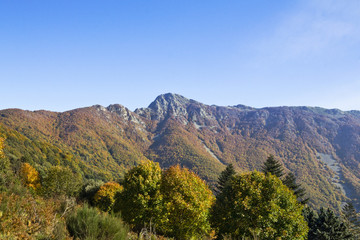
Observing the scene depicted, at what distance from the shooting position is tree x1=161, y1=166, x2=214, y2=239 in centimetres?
1825

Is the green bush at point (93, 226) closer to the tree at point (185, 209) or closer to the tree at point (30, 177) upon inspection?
the tree at point (185, 209)

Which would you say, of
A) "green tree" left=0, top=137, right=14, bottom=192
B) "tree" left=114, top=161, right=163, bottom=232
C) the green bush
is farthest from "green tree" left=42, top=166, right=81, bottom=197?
the green bush

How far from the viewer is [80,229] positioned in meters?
6.34

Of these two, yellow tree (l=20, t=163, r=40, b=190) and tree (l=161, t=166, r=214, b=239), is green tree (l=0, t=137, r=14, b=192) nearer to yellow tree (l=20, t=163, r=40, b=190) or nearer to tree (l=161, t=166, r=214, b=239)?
tree (l=161, t=166, r=214, b=239)

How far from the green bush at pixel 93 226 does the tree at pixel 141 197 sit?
13.3 m

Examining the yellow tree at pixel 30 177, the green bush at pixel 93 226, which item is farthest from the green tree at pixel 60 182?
the green bush at pixel 93 226

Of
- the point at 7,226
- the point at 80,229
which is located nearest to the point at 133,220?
the point at 80,229

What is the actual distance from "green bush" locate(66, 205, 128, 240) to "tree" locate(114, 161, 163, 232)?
1331 centimetres

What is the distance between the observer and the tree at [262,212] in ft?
61.0

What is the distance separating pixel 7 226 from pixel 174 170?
706 inches

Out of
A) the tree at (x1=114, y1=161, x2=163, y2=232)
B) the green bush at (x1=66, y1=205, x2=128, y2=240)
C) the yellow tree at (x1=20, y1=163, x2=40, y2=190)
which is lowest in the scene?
the yellow tree at (x1=20, y1=163, x2=40, y2=190)

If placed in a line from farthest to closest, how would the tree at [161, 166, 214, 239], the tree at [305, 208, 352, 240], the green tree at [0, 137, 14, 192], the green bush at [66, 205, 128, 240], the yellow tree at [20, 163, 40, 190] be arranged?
the yellow tree at [20, 163, 40, 190] < the tree at [305, 208, 352, 240] < the tree at [161, 166, 214, 239] < the green tree at [0, 137, 14, 192] < the green bush at [66, 205, 128, 240]

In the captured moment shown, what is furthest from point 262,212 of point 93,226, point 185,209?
point 93,226

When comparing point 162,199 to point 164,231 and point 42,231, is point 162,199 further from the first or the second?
point 42,231
